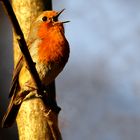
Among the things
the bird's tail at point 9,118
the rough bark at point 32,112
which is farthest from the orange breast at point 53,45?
the rough bark at point 32,112

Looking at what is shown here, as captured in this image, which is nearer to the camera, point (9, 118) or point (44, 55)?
point (9, 118)

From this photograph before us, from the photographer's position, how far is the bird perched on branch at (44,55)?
11.0 feet

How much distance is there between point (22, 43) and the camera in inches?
76.8

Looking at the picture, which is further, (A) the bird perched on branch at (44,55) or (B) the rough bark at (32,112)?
(A) the bird perched on branch at (44,55)

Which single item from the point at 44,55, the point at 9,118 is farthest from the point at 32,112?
the point at 44,55

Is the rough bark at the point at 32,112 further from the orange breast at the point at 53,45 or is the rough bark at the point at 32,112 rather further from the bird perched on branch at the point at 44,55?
the orange breast at the point at 53,45

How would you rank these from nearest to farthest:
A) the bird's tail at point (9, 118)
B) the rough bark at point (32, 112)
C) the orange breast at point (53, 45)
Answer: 1. the rough bark at point (32, 112)
2. the bird's tail at point (9, 118)
3. the orange breast at point (53, 45)

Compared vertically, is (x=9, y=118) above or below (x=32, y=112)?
below

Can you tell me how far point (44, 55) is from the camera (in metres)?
3.49

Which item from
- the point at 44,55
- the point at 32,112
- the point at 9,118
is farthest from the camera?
the point at 44,55

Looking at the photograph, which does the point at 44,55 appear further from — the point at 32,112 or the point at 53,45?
the point at 32,112

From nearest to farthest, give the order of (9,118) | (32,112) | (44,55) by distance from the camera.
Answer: (32,112), (9,118), (44,55)

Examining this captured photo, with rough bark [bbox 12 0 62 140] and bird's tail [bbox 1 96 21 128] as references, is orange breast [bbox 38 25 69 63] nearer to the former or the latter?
bird's tail [bbox 1 96 21 128]

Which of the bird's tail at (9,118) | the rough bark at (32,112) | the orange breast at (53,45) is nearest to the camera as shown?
the rough bark at (32,112)
